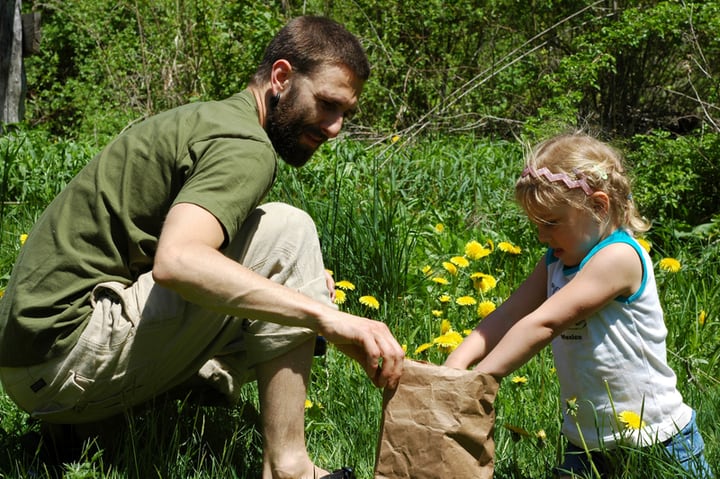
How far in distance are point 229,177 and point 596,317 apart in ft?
3.33

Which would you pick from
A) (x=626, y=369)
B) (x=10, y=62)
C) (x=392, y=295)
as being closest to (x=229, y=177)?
(x=626, y=369)

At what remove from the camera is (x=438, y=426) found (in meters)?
2.12

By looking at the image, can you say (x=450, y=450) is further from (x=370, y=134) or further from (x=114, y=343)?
(x=370, y=134)

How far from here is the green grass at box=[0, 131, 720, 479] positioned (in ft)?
8.34

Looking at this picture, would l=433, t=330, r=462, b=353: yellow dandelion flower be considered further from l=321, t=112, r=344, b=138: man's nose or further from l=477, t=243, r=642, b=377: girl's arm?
l=321, t=112, r=344, b=138: man's nose

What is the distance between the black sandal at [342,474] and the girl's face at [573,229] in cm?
82

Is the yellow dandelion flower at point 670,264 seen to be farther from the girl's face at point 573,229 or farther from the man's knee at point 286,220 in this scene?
the man's knee at point 286,220

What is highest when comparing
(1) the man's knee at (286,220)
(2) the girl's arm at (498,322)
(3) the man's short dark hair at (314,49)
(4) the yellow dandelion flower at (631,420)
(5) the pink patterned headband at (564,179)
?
(3) the man's short dark hair at (314,49)

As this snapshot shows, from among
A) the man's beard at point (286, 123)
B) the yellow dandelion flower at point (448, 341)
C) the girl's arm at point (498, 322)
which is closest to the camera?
the girl's arm at point (498, 322)

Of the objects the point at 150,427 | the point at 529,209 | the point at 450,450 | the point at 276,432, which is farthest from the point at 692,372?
the point at 150,427

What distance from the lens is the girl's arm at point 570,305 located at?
228cm

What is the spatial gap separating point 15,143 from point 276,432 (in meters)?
3.36

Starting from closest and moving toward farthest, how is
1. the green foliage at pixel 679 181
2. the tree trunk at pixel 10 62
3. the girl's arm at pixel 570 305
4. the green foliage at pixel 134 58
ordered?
the girl's arm at pixel 570 305 → the green foliage at pixel 679 181 → the tree trunk at pixel 10 62 → the green foliage at pixel 134 58

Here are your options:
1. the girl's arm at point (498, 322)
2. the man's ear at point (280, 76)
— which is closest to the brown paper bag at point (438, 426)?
the girl's arm at point (498, 322)
